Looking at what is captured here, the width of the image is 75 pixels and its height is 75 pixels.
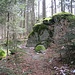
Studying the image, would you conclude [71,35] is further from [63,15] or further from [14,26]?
[63,15]

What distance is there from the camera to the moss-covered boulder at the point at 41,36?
41.4ft

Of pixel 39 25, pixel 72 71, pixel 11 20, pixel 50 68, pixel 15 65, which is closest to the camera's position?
pixel 72 71

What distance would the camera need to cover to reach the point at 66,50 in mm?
7324

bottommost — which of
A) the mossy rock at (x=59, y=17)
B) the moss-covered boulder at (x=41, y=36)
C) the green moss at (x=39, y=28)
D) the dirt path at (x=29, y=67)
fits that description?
the dirt path at (x=29, y=67)

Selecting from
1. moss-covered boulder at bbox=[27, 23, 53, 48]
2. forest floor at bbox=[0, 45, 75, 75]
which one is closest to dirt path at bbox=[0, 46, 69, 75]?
forest floor at bbox=[0, 45, 75, 75]

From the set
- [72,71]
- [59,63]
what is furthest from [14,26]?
[72,71]

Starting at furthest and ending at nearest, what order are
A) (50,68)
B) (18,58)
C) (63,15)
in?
(63,15), (18,58), (50,68)

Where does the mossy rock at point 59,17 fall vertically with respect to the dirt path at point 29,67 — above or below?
above

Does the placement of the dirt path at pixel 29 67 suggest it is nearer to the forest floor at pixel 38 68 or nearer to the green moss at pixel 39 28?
the forest floor at pixel 38 68

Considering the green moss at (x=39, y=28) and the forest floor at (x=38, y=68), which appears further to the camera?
the green moss at (x=39, y=28)

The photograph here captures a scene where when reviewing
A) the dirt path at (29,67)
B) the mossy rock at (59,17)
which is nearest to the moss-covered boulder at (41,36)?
the mossy rock at (59,17)

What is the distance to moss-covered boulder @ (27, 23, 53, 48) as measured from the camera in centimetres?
1263

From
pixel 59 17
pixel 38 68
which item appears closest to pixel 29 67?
pixel 38 68

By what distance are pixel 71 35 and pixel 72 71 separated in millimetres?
1646
